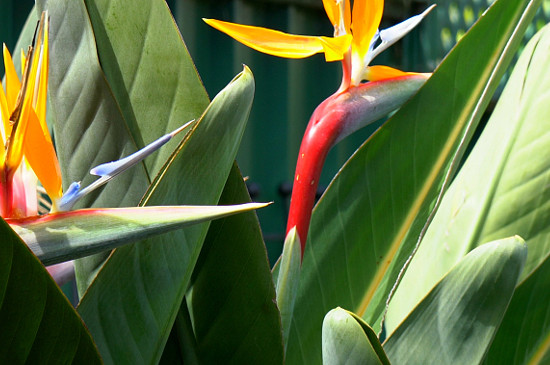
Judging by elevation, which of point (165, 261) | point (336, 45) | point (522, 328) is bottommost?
point (522, 328)

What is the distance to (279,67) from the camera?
1.98 metres

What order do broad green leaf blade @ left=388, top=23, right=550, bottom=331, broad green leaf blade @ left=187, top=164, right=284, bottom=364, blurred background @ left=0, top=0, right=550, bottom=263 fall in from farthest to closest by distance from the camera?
blurred background @ left=0, top=0, right=550, bottom=263
broad green leaf blade @ left=388, top=23, right=550, bottom=331
broad green leaf blade @ left=187, top=164, right=284, bottom=364

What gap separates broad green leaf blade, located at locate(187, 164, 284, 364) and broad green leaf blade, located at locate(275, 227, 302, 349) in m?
0.02

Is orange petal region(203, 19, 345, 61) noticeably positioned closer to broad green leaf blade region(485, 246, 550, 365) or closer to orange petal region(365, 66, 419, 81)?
orange petal region(365, 66, 419, 81)

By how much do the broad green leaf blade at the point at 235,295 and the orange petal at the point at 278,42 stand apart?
0.10 metres

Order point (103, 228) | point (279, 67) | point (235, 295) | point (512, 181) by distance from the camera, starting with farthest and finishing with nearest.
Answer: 1. point (279, 67)
2. point (512, 181)
3. point (235, 295)
4. point (103, 228)

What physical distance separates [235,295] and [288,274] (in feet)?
0.12

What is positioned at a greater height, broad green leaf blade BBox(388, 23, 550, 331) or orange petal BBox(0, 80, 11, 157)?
orange petal BBox(0, 80, 11, 157)

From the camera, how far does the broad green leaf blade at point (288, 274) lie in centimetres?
43

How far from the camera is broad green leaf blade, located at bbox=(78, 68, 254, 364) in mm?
372

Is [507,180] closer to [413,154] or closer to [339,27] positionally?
[413,154]

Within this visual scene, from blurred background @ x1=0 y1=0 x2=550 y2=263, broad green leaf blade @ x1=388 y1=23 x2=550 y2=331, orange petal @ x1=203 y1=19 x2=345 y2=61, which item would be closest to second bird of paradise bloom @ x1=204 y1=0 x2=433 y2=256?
orange petal @ x1=203 y1=19 x2=345 y2=61

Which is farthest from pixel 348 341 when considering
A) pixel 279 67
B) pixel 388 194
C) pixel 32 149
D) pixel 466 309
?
pixel 279 67

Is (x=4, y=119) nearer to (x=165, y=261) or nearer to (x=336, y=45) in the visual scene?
(x=165, y=261)
